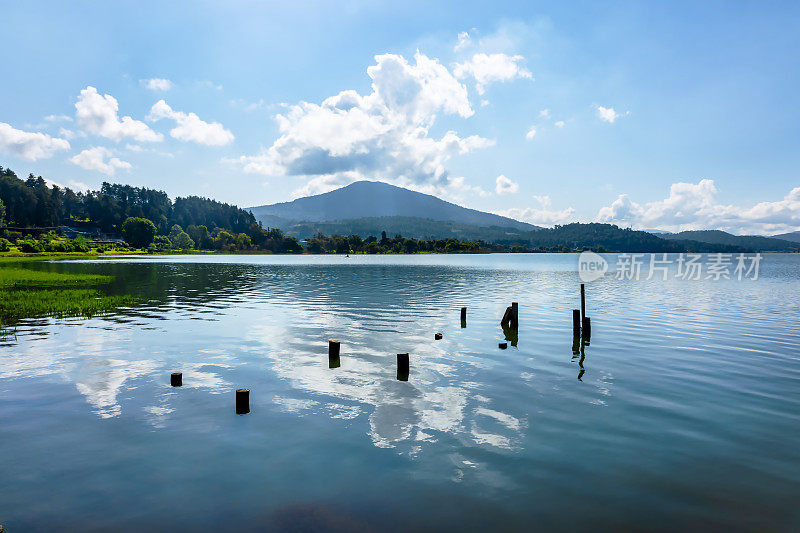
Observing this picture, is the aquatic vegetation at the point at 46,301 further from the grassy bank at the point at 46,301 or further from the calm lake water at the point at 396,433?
the calm lake water at the point at 396,433

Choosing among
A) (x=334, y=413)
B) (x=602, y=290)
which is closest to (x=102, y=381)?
(x=334, y=413)

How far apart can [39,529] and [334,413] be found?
9.25 m

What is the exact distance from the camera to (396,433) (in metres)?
15.6

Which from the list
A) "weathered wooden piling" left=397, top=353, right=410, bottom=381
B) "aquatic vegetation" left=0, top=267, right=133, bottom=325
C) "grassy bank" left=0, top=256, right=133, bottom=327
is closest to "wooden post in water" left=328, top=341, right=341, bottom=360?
"weathered wooden piling" left=397, top=353, right=410, bottom=381

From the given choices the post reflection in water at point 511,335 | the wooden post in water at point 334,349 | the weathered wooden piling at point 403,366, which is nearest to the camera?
the weathered wooden piling at point 403,366

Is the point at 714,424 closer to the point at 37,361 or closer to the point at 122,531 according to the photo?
the point at 122,531

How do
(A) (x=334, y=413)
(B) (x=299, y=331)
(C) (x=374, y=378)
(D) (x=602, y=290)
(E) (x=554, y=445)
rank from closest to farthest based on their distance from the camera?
(E) (x=554, y=445) → (A) (x=334, y=413) → (C) (x=374, y=378) → (B) (x=299, y=331) → (D) (x=602, y=290)

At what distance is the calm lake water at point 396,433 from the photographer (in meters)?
11.0

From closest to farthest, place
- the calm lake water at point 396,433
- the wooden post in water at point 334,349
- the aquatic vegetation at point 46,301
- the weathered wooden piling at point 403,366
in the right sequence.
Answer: the calm lake water at point 396,433 → the weathered wooden piling at point 403,366 → the wooden post in water at point 334,349 → the aquatic vegetation at point 46,301

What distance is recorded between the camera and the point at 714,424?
53.4 feet

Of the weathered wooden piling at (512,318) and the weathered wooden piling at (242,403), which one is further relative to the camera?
the weathered wooden piling at (512,318)

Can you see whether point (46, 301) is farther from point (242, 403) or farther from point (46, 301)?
point (242, 403)

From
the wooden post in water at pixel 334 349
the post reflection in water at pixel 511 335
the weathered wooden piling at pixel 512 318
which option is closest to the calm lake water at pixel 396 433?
the wooden post in water at pixel 334 349

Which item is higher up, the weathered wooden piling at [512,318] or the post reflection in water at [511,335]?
the weathered wooden piling at [512,318]
